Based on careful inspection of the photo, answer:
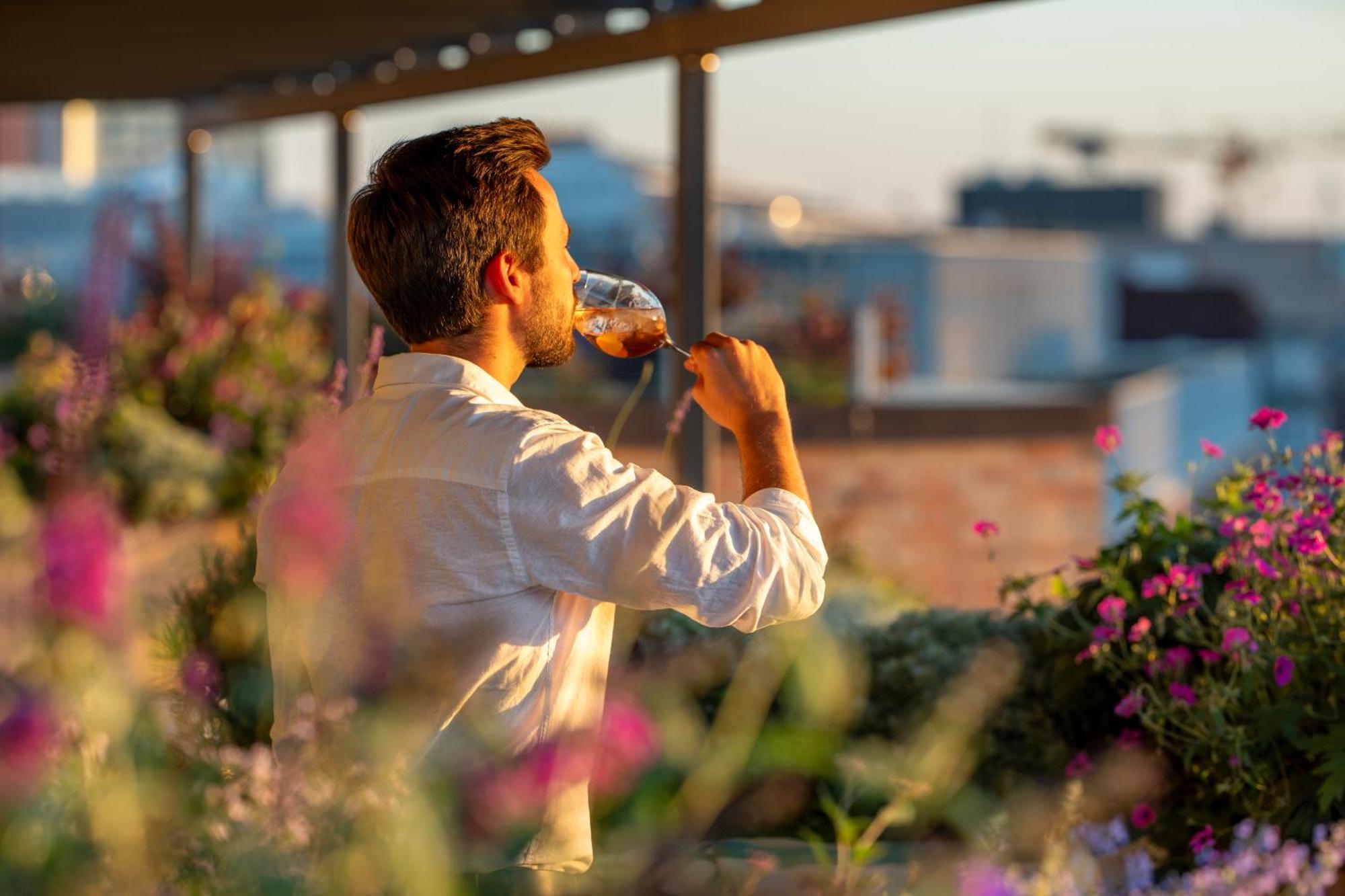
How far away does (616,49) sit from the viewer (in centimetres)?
527

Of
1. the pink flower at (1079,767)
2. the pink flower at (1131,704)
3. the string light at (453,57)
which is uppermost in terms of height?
the string light at (453,57)

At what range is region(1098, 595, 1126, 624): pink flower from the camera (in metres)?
2.30

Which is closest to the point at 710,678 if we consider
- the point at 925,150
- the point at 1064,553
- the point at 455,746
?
the point at 455,746

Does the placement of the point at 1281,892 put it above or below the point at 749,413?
below

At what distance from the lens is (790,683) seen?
259 centimetres

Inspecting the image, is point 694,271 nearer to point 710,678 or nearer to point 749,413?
point 710,678

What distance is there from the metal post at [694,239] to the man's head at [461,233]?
9.50 ft

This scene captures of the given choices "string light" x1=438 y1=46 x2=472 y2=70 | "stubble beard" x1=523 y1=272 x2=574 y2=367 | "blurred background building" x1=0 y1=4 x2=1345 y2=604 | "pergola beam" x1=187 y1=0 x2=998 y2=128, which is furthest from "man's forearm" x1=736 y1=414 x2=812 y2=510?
"string light" x1=438 y1=46 x2=472 y2=70

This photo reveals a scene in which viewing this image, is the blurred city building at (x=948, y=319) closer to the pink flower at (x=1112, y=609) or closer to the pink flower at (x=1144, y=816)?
the pink flower at (x=1112, y=609)

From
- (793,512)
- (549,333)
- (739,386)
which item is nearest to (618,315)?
(549,333)

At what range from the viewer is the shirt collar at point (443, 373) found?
158cm

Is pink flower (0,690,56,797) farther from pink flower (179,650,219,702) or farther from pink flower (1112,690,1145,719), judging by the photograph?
pink flower (1112,690,1145,719)

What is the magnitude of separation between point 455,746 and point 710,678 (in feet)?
3.53

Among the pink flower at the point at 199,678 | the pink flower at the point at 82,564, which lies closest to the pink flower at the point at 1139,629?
the pink flower at the point at 199,678
